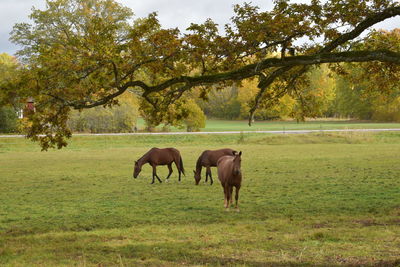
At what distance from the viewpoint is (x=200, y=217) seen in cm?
1346

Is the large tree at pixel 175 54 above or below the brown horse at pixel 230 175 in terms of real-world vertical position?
above

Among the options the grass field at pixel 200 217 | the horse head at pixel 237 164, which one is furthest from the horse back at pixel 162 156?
the horse head at pixel 237 164

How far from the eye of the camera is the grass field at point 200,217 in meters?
9.48

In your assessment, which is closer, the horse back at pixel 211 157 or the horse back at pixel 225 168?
the horse back at pixel 225 168

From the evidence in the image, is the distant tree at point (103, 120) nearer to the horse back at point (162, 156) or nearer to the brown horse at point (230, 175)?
the horse back at point (162, 156)

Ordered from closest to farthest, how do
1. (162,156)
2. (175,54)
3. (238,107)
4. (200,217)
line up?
(175,54) → (200,217) → (162,156) → (238,107)

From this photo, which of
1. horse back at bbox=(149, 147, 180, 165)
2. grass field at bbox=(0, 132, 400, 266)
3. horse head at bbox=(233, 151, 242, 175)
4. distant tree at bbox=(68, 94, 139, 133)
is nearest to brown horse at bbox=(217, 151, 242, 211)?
horse head at bbox=(233, 151, 242, 175)

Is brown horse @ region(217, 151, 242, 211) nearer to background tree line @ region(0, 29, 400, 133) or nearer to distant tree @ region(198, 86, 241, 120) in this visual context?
background tree line @ region(0, 29, 400, 133)

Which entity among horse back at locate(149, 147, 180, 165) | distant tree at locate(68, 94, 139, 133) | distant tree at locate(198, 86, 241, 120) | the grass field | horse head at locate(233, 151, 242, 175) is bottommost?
the grass field

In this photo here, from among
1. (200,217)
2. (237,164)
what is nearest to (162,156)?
(200,217)

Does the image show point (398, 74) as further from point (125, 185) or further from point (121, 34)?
point (121, 34)

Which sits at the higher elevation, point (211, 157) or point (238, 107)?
point (238, 107)

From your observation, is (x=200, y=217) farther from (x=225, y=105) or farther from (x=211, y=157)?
(x=225, y=105)

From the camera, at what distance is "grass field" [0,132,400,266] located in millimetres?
9484
